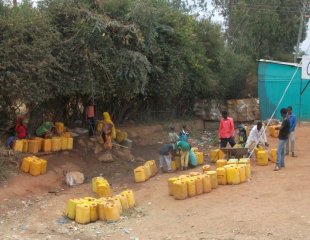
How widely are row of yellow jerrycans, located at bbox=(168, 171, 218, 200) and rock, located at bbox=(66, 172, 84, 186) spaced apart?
3586 millimetres

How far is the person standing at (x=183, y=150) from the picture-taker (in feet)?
48.5

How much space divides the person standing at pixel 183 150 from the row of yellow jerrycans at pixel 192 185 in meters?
2.56

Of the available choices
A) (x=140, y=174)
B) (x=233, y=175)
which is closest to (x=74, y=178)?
(x=140, y=174)

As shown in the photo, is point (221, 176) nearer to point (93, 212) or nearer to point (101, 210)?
point (101, 210)

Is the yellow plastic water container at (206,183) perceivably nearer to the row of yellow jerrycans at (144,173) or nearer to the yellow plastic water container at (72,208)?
the row of yellow jerrycans at (144,173)

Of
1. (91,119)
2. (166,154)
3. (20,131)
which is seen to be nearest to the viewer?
(166,154)

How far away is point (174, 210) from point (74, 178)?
178 inches

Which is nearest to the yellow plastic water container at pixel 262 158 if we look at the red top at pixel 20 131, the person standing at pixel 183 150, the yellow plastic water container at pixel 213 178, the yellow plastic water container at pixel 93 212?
the person standing at pixel 183 150

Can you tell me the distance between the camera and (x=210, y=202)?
442 inches

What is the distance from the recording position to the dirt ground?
30.0ft

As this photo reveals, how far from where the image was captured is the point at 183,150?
14953mm

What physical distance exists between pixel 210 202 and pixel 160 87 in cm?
963

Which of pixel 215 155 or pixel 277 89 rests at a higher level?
pixel 277 89

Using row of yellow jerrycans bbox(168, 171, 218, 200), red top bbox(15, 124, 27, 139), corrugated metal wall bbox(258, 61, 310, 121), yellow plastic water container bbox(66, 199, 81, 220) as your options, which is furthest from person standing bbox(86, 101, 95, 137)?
corrugated metal wall bbox(258, 61, 310, 121)
